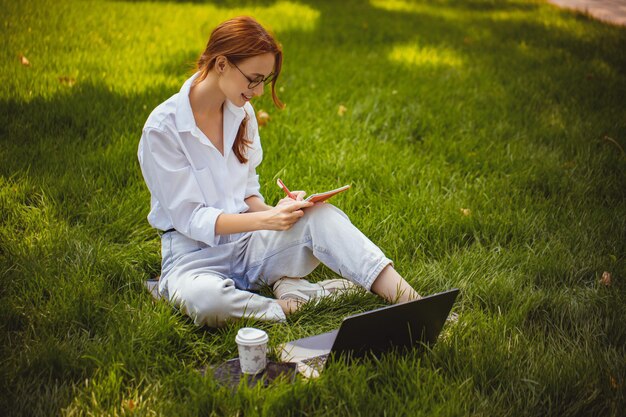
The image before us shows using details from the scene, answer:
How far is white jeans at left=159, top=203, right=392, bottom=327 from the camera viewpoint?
2434 millimetres

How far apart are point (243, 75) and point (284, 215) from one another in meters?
0.58

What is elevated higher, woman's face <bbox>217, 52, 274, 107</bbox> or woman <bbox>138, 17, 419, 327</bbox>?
woman's face <bbox>217, 52, 274, 107</bbox>

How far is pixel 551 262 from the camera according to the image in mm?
3006

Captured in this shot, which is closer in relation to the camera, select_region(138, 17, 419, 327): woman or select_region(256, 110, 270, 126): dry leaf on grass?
select_region(138, 17, 419, 327): woman

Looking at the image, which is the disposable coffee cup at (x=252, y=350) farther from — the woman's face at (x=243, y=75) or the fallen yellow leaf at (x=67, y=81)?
the fallen yellow leaf at (x=67, y=81)

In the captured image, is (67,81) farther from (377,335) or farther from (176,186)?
(377,335)

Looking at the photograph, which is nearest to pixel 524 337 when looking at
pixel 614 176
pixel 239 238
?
pixel 239 238

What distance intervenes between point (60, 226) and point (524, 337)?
6.94 ft

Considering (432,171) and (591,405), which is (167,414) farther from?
(432,171)

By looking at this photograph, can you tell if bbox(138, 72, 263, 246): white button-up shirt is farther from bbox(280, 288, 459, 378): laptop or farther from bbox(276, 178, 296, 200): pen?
bbox(280, 288, 459, 378): laptop

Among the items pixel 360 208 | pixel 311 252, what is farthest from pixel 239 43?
pixel 360 208

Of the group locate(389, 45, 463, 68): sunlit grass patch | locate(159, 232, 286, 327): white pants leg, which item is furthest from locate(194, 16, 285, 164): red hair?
locate(389, 45, 463, 68): sunlit grass patch

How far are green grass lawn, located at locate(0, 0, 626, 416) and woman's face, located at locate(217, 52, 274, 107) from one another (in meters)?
0.88

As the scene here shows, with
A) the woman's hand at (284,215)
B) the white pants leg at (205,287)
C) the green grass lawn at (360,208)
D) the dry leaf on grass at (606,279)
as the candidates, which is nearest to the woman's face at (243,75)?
the woman's hand at (284,215)
